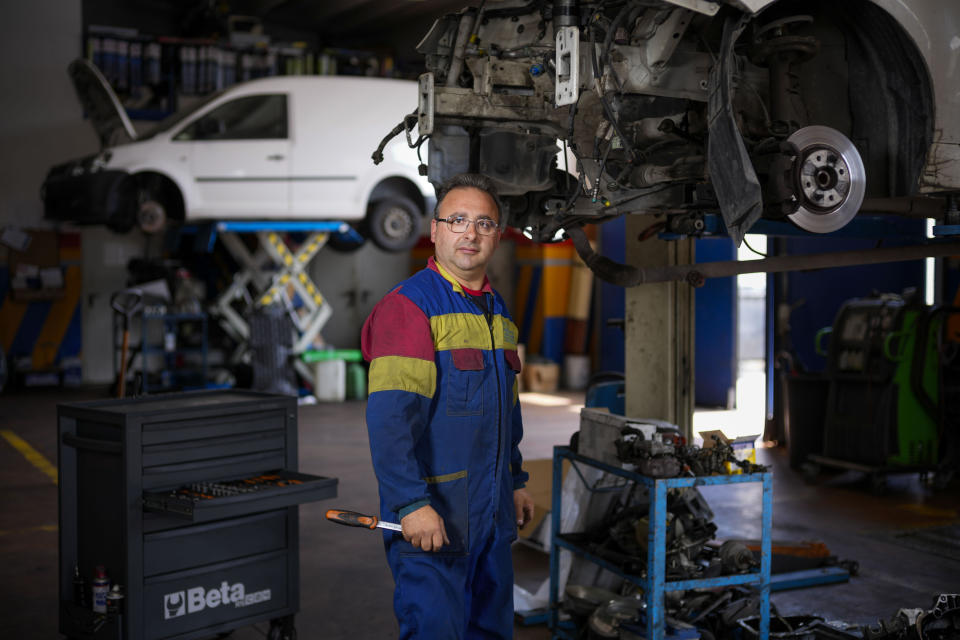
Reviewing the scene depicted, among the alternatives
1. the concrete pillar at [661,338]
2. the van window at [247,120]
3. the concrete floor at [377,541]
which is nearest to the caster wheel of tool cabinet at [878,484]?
the concrete floor at [377,541]

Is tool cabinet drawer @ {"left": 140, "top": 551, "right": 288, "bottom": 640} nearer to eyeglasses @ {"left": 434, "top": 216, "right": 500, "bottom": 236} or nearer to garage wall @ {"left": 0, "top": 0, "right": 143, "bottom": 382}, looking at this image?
eyeglasses @ {"left": 434, "top": 216, "right": 500, "bottom": 236}

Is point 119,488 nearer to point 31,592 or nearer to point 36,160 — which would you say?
point 31,592

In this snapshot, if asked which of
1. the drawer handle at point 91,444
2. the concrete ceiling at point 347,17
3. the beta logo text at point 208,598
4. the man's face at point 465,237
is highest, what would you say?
the concrete ceiling at point 347,17

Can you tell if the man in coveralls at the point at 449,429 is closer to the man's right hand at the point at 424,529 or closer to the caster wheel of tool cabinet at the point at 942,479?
the man's right hand at the point at 424,529

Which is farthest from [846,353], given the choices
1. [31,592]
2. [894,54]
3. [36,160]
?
[36,160]

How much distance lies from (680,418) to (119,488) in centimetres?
233

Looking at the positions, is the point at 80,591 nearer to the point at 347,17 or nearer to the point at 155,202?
the point at 155,202

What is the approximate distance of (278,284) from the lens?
9648mm

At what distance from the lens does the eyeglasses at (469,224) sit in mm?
2385

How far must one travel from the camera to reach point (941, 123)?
301cm

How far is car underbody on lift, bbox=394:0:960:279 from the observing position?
112 inches

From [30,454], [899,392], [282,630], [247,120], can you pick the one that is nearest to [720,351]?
[899,392]

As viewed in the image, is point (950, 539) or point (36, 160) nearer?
point (950, 539)

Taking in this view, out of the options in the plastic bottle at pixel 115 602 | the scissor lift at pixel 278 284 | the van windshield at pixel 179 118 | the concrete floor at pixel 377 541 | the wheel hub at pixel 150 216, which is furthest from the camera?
the scissor lift at pixel 278 284
